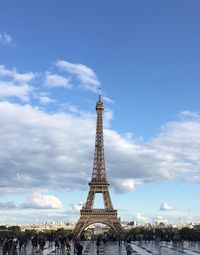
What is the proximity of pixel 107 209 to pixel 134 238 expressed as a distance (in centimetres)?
895

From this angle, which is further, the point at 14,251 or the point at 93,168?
the point at 93,168

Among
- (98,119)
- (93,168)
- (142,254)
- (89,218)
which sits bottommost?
(142,254)

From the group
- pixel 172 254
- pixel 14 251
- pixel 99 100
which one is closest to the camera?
pixel 14 251

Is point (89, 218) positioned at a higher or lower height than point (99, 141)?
lower

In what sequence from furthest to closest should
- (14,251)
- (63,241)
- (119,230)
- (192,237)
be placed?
(119,230), (192,237), (63,241), (14,251)

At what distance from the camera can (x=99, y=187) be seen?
10719 cm

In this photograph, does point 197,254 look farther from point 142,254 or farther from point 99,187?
point 99,187

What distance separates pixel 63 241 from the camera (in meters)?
50.1

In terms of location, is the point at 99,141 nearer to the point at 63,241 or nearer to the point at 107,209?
the point at 107,209

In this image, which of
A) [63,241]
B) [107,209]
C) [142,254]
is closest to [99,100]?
[107,209]

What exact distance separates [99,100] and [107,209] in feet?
80.2

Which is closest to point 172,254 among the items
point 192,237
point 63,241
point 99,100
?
point 63,241

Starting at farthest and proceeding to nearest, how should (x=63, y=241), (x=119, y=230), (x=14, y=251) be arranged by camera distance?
(x=119, y=230) → (x=63, y=241) → (x=14, y=251)

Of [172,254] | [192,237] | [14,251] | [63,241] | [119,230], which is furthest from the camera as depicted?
[119,230]
